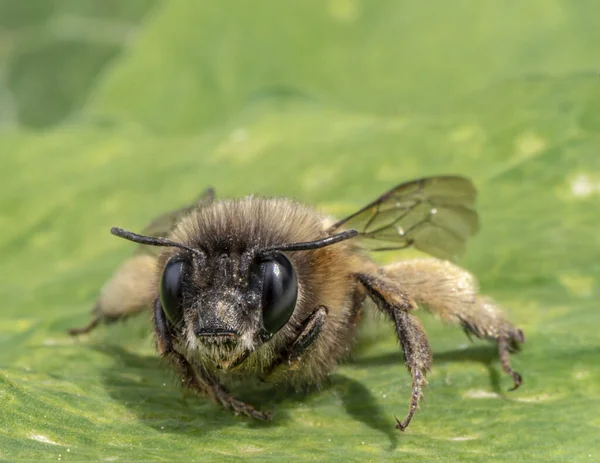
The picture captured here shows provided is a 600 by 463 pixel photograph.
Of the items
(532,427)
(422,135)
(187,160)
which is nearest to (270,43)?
(187,160)

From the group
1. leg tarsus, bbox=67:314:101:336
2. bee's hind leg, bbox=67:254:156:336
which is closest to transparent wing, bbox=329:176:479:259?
bee's hind leg, bbox=67:254:156:336

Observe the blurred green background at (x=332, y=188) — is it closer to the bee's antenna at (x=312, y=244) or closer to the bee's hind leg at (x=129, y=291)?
the bee's hind leg at (x=129, y=291)

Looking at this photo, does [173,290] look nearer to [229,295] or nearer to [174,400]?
[229,295]

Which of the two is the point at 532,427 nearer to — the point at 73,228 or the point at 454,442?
the point at 454,442

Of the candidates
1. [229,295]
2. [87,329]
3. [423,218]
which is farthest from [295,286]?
[87,329]

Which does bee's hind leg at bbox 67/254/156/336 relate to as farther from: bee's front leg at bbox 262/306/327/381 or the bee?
bee's front leg at bbox 262/306/327/381

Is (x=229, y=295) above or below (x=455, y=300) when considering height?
below
